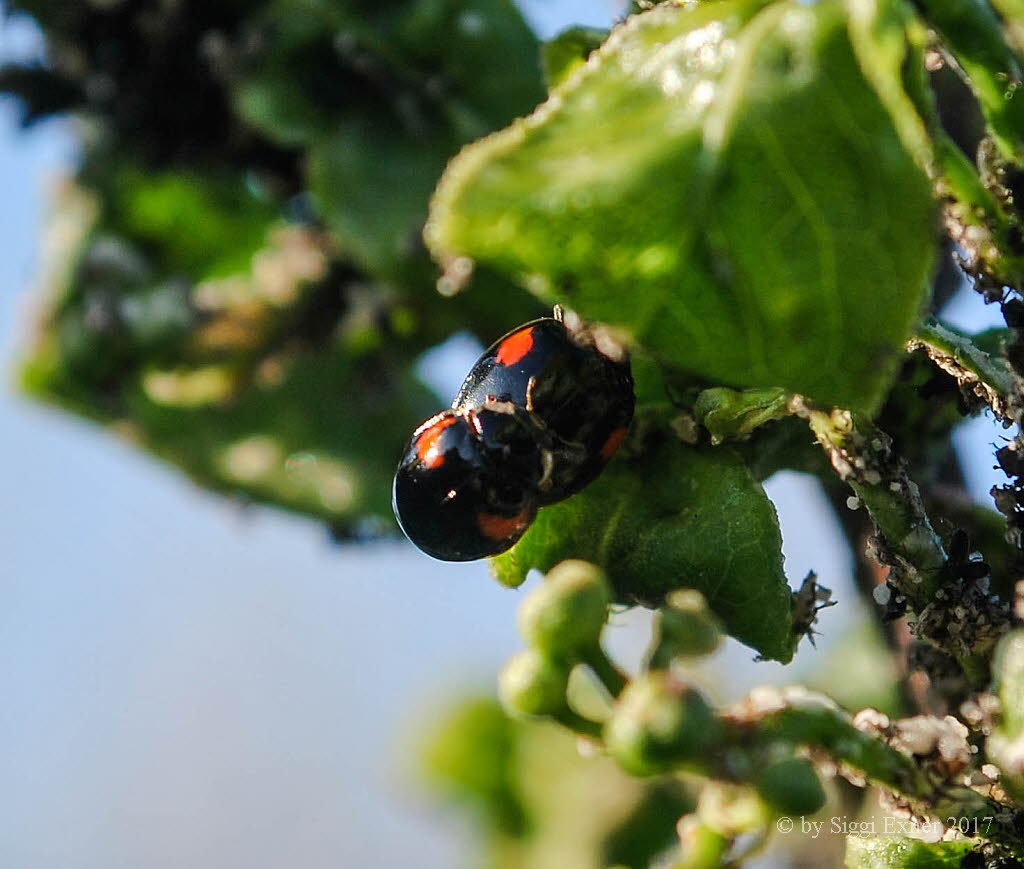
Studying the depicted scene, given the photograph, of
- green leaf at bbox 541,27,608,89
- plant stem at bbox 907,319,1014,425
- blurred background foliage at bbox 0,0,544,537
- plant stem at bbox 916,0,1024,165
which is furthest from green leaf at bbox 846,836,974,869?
blurred background foliage at bbox 0,0,544,537

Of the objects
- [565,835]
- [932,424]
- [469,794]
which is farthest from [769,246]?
[469,794]

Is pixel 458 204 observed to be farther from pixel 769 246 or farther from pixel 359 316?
pixel 359 316

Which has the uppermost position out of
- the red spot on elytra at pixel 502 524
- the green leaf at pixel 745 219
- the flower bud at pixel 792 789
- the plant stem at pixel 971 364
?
the green leaf at pixel 745 219

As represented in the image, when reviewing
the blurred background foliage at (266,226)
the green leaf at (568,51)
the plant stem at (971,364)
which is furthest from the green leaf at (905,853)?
the blurred background foliage at (266,226)

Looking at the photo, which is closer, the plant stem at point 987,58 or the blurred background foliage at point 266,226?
the plant stem at point 987,58

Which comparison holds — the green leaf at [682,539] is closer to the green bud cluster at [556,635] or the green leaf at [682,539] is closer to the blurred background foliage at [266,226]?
the green bud cluster at [556,635]

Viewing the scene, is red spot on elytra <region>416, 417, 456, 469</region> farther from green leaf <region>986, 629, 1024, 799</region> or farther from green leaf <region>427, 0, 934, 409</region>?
green leaf <region>986, 629, 1024, 799</region>
